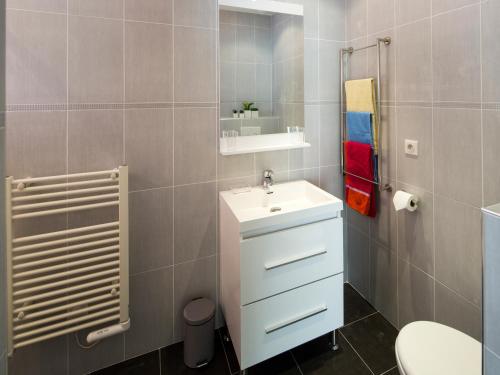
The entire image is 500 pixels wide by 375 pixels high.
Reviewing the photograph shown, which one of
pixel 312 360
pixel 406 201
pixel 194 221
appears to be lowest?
pixel 312 360

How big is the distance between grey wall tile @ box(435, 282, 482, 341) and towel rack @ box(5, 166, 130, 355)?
1.65 m

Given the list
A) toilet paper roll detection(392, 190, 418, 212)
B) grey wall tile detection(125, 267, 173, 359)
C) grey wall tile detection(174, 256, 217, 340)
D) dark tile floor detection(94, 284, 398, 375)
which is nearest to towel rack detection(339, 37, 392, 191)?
toilet paper roll detection(392, 190, 418, 212)

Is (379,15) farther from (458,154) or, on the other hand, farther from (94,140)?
(94,140)

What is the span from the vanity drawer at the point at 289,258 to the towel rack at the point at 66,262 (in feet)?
2.08

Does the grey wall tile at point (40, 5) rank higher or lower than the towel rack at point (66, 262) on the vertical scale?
higher

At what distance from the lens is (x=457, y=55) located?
4.32 ft

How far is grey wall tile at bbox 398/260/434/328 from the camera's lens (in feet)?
5.23

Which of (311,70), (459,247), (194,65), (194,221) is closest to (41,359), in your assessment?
(194,221)

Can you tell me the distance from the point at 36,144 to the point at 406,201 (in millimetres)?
1899

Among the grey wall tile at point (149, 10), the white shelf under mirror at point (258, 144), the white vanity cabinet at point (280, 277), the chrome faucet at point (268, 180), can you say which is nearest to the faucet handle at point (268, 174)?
the chrome faucet at point (268, 180)

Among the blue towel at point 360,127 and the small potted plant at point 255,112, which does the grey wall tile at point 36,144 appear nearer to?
the small potted plant at point 255,112

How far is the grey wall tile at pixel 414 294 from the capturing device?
1.59m

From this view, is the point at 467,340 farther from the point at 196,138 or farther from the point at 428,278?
the point at 196,138

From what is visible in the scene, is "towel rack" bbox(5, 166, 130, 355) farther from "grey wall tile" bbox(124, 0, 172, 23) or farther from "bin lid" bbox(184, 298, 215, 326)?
"grey wall tile" bbox(124, 0, 172, 23)
